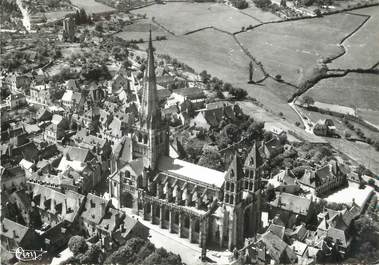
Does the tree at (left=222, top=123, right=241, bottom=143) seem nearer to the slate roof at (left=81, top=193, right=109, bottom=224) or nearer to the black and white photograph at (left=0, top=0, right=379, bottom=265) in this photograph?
the black and white photograph at (left=0, top=0, right=379, bottom=265)

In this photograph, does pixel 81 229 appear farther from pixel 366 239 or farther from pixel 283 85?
pixel 283 85

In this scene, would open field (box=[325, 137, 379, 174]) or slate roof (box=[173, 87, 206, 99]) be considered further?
slate roof (box=[173, 87, 206, 99])

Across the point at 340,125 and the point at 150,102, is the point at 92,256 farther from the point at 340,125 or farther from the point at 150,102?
the point at 340,125

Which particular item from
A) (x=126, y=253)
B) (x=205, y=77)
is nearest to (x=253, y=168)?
(x=126, y=253)

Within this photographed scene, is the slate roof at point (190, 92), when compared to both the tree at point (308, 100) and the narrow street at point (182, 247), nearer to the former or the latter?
the tree at point (308, 100)

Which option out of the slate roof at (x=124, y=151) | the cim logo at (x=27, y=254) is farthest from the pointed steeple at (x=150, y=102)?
the cim logo at (x=27, y=254)

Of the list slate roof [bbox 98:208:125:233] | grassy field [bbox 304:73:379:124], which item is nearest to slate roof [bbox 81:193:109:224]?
slate roof [bbox 98:208:125:233]

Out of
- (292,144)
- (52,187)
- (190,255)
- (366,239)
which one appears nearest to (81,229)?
(52,187)
